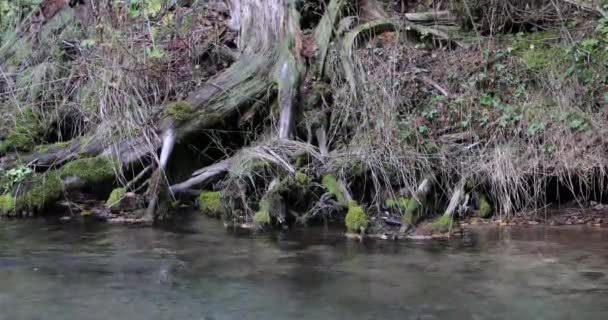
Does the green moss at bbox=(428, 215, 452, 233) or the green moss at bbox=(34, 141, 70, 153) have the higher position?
Result: the green moss at bbox=(34, 141, 70, 153)

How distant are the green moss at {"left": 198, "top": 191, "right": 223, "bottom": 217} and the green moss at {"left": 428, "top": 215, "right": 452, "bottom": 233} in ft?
8.11

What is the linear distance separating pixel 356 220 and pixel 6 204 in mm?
4250

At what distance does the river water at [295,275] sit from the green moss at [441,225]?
0.27m

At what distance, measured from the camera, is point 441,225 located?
7.84 meters

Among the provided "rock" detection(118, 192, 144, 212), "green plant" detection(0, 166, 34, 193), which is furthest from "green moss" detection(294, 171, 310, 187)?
"green plant" detection(0, 166, 34, 193)

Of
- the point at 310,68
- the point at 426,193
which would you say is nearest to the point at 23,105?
the point at 310,68

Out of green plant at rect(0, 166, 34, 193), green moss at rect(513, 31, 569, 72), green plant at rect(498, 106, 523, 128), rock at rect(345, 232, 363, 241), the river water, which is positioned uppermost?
green moss at rect(513, 31, 569, 72)

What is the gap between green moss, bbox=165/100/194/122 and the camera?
30.9 feet

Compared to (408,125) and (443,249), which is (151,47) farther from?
(443,249)

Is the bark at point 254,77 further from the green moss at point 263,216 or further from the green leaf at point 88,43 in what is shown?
the green leaf at point 88,43

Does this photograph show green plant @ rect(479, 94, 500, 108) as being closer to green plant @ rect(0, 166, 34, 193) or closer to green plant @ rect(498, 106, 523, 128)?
green plant @ rect(498, 106, 523, 128)

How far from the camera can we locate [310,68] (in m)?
10.3

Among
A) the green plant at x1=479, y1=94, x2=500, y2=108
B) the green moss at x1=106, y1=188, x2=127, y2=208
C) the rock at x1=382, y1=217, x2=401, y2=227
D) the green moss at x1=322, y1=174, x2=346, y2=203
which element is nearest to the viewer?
the rock at x1=382, y1=217, x2=401, y2=227

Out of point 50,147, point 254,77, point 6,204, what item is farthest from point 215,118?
point 6,204
